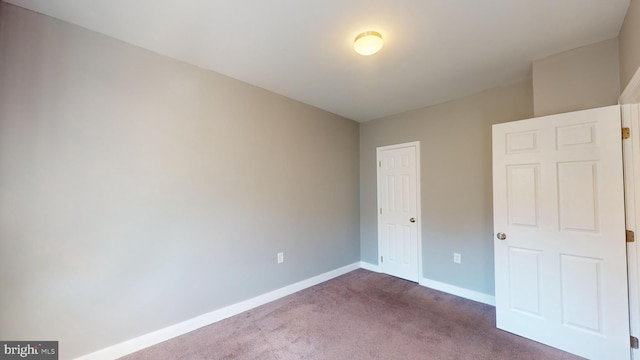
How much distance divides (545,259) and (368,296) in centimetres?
182

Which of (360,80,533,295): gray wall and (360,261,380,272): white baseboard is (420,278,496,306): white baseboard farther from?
(360,261,380,272): white baseboard

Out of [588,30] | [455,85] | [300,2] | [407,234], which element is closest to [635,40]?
[588,30]

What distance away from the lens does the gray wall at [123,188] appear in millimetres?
1722

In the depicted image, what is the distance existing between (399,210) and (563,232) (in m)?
1.94

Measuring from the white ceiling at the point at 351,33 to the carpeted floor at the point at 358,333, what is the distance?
2526mm

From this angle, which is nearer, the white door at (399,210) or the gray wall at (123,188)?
the gray wall at (123,188)

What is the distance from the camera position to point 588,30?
6.44ft

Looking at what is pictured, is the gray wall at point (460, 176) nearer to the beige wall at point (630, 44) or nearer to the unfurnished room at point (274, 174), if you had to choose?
the unfurnished room at point (274, 174)

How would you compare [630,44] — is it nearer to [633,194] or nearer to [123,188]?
[633,194]

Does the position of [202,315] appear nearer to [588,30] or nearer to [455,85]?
[455,85]

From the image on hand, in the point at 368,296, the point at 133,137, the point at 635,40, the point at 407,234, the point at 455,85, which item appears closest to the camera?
the point at 635,40

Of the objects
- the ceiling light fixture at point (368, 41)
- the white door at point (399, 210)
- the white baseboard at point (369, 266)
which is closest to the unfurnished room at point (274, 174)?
the ceiling light fixture at point (368, 41)

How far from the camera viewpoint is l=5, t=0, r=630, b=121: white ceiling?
1724mm

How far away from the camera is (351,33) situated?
6.55 feet
